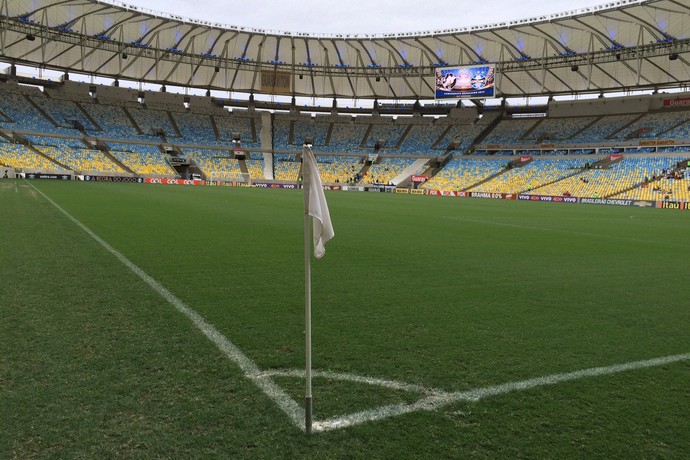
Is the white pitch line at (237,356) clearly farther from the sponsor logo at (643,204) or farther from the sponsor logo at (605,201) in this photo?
the sponsor logo at (605,201)

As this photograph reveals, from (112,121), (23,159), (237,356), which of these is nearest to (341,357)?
(237,356)

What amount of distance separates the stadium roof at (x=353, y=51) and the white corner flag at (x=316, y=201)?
53.0 metres

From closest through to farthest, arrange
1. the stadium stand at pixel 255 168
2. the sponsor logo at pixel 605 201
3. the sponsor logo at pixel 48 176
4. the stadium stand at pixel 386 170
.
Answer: the sponsor logo at pixel 605 201, the sponsor logo at pixel 48 176, the stadium stand at pixel 255 168, the stadium stand at pixel 386 170

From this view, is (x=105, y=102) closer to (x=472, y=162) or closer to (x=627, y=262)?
(x=472, y=162)

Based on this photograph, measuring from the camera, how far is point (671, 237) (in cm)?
1590

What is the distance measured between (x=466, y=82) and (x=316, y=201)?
61.9 meters

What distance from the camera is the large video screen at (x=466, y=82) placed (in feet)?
193

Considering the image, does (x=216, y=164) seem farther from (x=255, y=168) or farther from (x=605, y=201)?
(x=605, y=201)

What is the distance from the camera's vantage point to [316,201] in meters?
3.18

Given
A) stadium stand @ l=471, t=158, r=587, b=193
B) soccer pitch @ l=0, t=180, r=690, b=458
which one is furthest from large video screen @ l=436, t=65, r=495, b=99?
soccer pitch @ l=0, t=180, r=690, b=458

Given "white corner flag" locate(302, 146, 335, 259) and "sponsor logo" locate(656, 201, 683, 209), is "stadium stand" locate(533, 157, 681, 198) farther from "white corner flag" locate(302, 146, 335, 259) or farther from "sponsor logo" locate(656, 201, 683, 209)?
"white corner flag" locate(302, 146, 335, 259)

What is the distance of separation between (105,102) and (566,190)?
205 feet

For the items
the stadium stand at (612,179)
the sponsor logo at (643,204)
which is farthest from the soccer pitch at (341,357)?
the stadium stand at (612,179)

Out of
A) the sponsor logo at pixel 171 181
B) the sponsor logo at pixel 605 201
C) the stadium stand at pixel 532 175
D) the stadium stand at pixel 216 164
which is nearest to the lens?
the sponsor logo at pixel 605 201
